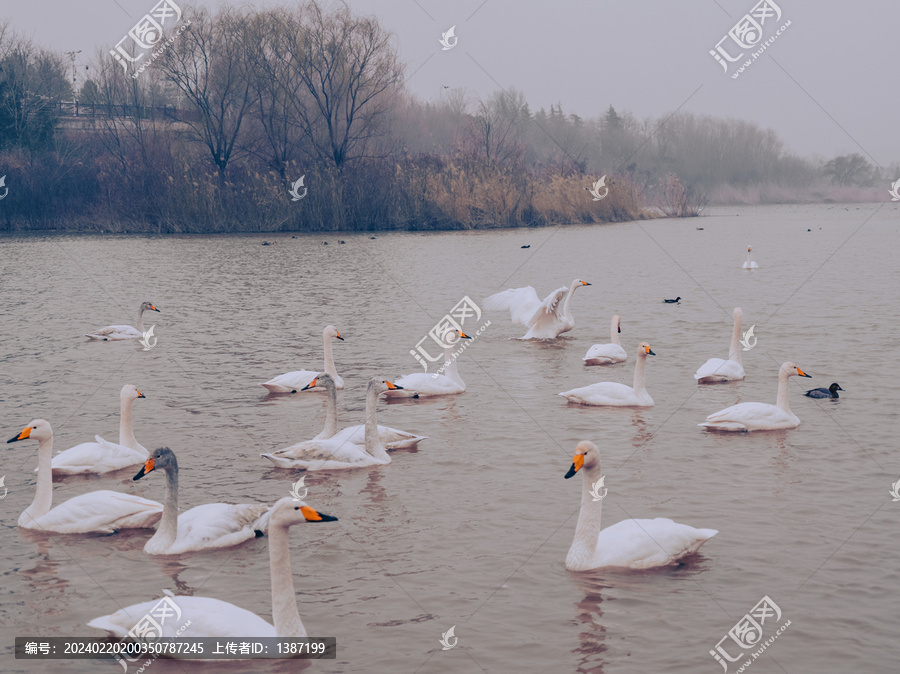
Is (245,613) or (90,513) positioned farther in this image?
(90,513)

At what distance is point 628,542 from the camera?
5.85 m

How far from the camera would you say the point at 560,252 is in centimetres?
3297

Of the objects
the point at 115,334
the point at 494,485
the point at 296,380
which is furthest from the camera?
the point at 115,334

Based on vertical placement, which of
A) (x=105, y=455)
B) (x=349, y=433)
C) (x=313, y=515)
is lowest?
(x=105, y=455)

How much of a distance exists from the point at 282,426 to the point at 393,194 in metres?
33.5

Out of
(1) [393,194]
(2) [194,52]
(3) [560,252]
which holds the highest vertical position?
(2) [194,52]

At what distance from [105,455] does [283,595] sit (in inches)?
151

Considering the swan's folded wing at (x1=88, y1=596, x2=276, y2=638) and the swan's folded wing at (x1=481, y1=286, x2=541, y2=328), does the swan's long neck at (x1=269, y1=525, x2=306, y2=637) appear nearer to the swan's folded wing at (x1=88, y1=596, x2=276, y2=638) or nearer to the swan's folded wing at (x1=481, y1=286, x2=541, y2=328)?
the swan's folded wing at (x1=88, y1=596, x2=276, y2=638)

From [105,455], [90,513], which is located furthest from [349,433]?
[90,513]

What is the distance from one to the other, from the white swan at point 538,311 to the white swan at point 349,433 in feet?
20.5

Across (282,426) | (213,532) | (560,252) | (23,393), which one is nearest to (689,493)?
(213,532)

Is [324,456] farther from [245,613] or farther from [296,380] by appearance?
[245,613]

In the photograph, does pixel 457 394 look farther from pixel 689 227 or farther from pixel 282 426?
pixel 689 227

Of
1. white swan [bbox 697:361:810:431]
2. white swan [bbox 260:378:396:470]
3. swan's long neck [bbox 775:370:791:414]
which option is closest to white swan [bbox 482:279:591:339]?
swan's long neck [bbox 775:370:791:414]
